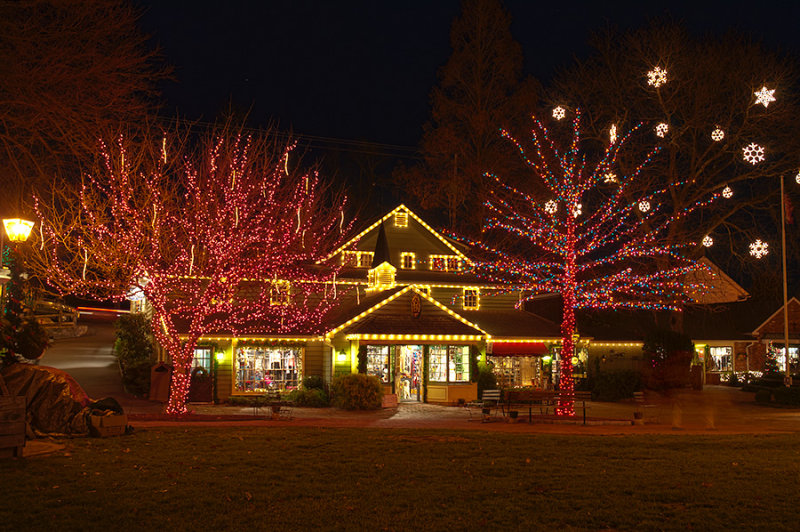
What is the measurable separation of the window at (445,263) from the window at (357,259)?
3.03 m

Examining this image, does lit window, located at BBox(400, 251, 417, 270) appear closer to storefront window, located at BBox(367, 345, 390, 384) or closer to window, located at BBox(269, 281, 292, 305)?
window, located at BBox(269, 281, 292, 305)

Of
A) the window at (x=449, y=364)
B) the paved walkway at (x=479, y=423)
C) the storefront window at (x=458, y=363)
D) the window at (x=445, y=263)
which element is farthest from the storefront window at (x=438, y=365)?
the window at (x=445, y=263)

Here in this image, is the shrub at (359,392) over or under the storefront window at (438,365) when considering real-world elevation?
under

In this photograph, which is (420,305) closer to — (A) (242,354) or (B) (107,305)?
(A) (242,354)

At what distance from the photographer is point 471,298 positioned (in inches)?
1320

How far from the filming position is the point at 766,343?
40.3 m

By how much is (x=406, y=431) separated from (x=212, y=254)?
7405 millimetres

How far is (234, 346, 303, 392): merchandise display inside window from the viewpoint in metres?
27.0

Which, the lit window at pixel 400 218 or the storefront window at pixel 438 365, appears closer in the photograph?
the storefront window at pixel 438 365

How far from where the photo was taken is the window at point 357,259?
3198 centimetres

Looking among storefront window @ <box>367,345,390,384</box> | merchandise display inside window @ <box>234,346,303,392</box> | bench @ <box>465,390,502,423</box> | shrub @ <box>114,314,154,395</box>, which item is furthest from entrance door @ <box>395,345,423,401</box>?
shrub @ <box>114,314,154,395</box>

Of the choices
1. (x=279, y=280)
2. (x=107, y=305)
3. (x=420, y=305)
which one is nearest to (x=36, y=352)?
(x=279, y=280)

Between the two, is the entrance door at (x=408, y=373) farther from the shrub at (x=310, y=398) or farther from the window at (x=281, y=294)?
the window at (x=281, y=294)

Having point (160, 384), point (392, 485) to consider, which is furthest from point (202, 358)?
point (392, 485)
